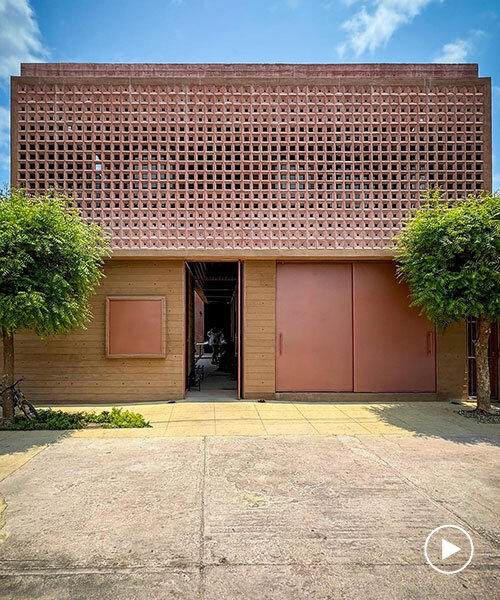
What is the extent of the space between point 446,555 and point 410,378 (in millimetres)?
6143

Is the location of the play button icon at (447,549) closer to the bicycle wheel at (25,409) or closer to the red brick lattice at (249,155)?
the red brick lattice at (249,155)

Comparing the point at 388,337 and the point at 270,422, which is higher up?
the point at 388,337

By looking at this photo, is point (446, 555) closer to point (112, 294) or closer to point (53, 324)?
point (53, 324)

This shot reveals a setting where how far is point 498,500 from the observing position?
13.1 ft

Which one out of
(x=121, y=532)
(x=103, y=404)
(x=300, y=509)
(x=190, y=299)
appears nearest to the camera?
(x=121, y=532)

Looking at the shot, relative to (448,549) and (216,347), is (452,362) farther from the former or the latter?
(216,347)

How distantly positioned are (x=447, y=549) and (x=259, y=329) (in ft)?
19.4

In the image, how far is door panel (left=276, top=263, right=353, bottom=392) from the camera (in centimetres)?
869

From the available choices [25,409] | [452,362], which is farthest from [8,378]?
[452,362]

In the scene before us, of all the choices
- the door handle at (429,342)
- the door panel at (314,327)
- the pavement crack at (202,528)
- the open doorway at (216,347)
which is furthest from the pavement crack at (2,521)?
the door handle at (429,342)

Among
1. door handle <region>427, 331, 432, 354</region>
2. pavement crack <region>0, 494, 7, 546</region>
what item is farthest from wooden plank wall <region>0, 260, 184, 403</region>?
door handle <region>427, 331, 432, 354</region>

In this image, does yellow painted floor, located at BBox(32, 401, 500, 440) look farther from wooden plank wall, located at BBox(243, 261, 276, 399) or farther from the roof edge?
the roof edge

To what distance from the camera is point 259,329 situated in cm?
870

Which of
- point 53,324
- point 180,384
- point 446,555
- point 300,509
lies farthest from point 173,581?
point 180,384
